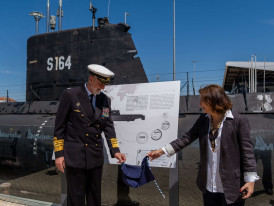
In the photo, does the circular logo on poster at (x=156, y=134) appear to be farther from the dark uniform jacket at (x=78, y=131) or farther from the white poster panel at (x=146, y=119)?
the dark uniform jacket at (x=78, y=131)

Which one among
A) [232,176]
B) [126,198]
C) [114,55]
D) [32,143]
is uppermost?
[114,55]

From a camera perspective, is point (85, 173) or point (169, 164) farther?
point (169, 164)

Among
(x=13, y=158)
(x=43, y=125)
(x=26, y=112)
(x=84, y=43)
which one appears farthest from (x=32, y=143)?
(x=84, y=43)

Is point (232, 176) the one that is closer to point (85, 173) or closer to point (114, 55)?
point (85, 173)

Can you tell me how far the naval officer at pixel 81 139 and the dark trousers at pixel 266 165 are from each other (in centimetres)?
220

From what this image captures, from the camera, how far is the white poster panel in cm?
349

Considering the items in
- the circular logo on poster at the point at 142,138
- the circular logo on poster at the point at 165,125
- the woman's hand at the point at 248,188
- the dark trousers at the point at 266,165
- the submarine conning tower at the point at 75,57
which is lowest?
the dark trousers at the point at 266,165

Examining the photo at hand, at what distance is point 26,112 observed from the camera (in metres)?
7.35

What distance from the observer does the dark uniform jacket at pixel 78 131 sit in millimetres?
2854

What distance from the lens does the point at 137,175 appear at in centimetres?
313

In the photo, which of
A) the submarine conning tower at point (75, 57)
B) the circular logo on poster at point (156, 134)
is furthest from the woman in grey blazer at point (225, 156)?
the submarine conning tower at point (75, 57)

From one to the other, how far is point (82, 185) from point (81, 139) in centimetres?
51

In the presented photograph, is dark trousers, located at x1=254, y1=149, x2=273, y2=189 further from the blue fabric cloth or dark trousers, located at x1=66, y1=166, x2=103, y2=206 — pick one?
dark trousers, located at x1=66, y1=166, x2=103, y2=206

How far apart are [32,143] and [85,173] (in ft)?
11.5
